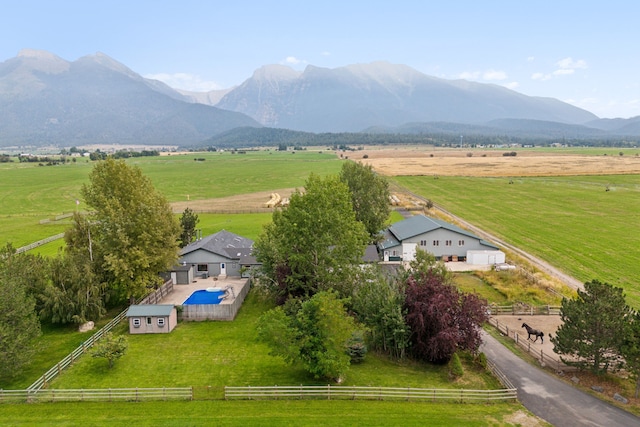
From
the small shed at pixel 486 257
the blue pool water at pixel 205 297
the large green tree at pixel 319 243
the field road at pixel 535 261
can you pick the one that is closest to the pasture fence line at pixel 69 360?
the blue pool water at pixel 205 297

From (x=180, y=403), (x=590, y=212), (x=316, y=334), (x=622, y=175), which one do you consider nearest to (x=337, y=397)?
(x=316, y=334)

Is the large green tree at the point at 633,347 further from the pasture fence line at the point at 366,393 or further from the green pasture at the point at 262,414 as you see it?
the green pasture at the point at 262,414

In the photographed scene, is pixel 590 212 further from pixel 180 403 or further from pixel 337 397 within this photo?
pixel 180 403

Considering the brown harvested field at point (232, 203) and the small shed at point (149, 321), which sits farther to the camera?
the brown harvested field at point (232, 203)

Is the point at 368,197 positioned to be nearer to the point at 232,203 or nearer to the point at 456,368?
the point at 456,368

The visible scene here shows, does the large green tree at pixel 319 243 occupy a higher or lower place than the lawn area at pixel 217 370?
higher

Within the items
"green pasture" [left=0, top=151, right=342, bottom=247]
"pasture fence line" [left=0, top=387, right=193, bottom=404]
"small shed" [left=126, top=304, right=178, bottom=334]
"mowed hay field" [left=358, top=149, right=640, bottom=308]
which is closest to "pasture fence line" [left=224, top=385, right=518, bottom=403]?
"pasture fence line" [left=0, top=387, right=193, bottom=404]

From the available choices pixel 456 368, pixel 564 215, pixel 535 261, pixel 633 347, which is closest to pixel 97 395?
pixel 456 368
